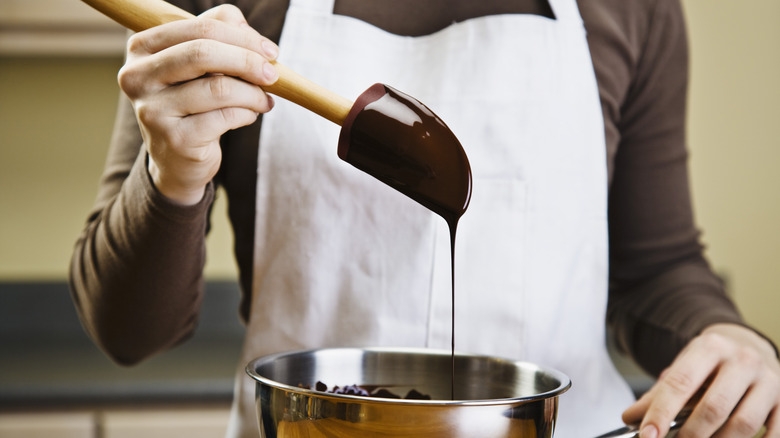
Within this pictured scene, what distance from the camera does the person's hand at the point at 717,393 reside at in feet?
1.96

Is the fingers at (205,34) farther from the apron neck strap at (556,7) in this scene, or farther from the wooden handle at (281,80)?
the apron neck strap at (556,7)

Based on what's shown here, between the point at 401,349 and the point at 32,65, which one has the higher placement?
the point at 32,65

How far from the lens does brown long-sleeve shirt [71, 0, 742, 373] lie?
2.26 feet

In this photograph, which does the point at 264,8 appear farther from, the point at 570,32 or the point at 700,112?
the point at 700,112

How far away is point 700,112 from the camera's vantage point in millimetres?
1897

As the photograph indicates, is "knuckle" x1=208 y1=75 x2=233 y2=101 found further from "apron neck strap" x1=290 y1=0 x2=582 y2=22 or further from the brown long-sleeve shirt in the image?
"apron neck strap" x1=290 y1=0 x2=582 y2=22

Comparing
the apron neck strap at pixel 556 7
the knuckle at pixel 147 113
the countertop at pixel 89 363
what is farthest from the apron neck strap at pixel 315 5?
the countertop at pixel 89 363

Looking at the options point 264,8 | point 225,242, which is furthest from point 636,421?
point 225,242

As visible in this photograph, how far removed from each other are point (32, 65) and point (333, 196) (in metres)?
1.48

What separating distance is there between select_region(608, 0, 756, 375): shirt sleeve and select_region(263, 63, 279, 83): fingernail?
0.54 meters

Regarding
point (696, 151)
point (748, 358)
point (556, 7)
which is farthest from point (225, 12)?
point (696, 151)

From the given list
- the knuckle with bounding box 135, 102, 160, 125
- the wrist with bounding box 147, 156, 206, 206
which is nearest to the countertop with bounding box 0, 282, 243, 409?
the wrist with bounding box 147, 156, 206, 206

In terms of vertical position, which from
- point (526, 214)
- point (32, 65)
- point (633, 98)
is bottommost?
point (526, 214)

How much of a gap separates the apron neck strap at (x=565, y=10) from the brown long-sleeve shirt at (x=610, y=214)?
2cm
